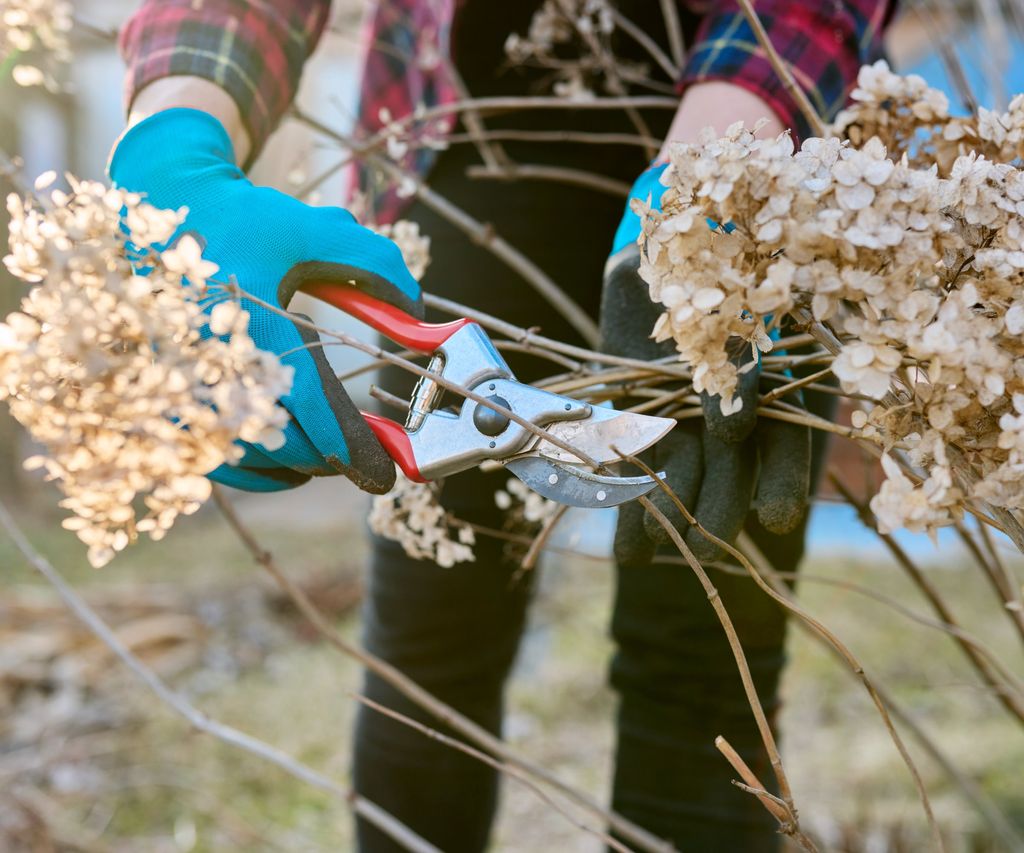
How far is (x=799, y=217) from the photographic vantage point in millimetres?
521

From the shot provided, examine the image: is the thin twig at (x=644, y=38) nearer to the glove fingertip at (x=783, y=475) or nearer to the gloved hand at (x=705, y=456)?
the gloved hand at (x=705, y=456)

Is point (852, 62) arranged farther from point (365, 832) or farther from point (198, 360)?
point (365, 832)

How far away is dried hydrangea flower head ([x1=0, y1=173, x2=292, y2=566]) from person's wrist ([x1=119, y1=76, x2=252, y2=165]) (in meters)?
0.43

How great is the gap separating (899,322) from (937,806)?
6.04 feet

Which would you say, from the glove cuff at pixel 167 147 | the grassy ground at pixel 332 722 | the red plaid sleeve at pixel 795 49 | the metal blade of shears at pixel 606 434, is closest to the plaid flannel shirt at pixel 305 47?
the red plaid sleeve at pixel 795 49

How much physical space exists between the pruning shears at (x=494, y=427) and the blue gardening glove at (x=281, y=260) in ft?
0.10

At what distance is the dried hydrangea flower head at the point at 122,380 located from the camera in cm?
48

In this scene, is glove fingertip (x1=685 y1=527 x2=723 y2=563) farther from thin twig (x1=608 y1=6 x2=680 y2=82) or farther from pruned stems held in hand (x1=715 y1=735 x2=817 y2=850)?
thin twig (x1=608 y1=6 x2=680 y2=82)

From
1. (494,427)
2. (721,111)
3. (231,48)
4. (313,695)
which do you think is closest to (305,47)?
(231,48)

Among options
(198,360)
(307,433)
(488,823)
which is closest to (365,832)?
(488,823)

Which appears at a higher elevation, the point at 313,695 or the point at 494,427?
the point at 494,427

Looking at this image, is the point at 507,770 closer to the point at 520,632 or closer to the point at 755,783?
the point at 755,783

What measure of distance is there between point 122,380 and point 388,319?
1.02 feet

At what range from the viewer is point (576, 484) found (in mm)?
701
